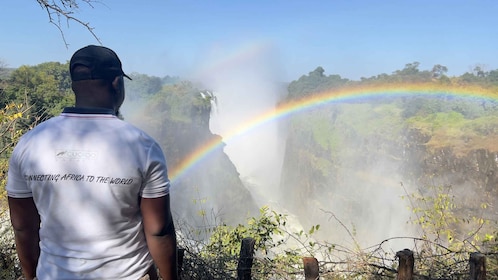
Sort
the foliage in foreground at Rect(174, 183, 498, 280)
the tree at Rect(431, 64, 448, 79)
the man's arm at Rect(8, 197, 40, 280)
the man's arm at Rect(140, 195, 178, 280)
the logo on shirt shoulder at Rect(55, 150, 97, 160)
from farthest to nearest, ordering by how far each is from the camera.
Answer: the tree at Rect(431, 64, 448, 79) < the foliage in foreground at Rect(174, 183, 498, 280) < the man's arm at Rect(8, 197, 40, 280) < the man's arm at Rect(140, 195, 178, 280) < the logo on shirt shoulder at Rect(55, 150, 97, 160)

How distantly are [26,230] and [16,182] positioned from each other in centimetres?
28

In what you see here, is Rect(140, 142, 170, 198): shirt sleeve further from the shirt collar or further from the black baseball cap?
the black baseball cap

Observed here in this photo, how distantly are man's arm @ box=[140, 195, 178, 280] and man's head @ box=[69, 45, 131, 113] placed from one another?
17.4 inches

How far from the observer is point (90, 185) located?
1325mm

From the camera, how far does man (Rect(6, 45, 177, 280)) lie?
4.32 ft

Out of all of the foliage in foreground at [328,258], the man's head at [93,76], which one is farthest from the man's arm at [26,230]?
the foliage in foreground at [328,258]

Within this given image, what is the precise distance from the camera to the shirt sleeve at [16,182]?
143 cm

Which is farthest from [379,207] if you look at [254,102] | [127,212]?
[254,102]

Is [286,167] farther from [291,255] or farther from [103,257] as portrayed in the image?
[103,257]

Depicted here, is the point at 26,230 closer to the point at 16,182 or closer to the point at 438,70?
the point at 16,182

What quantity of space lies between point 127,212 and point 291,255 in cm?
275

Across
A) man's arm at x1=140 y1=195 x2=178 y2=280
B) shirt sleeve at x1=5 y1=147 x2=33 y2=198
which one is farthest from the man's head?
man's arm at x1=140 y1=195 x2=178 y2=280

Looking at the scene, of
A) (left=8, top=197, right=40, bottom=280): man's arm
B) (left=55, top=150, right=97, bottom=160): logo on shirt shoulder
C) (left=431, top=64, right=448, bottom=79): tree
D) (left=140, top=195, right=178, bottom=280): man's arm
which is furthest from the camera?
(left=431, top=64, right=448, bottom=79): tree

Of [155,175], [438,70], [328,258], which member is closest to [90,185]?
[155,175]
